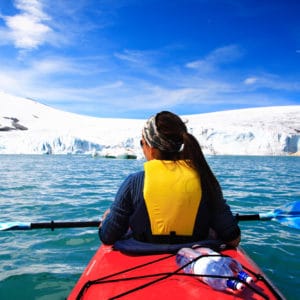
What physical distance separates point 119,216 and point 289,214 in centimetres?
171

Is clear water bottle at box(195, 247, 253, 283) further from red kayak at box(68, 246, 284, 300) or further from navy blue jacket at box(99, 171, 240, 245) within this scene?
navy blue jacket at box(99, 171, 240, 245)

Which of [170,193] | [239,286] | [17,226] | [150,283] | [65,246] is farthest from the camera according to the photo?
[65,246]

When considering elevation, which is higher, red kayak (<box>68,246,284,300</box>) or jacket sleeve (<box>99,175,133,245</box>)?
jacket sleeve (<box>99,175,133,245</box>)

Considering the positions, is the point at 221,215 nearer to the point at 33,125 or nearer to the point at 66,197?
the point at 66,197

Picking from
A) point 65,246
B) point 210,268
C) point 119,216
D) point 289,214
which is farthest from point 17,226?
point 289,214

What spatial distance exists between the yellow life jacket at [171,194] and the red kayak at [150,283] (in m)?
0.19

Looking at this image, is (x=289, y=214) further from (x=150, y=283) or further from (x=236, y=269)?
(x=150, y=283)

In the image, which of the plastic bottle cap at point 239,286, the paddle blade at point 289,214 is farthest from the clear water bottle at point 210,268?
the paddle blade at point 289,214

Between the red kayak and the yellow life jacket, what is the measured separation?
185 mm

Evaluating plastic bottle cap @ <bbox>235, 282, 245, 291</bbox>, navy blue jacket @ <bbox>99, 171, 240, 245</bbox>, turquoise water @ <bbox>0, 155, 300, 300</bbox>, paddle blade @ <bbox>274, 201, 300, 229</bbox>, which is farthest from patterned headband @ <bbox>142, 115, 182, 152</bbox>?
paddle blade @ <bbox>274, 201, 300, 229</bbox>

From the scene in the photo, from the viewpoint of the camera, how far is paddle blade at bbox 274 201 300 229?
2797 millimetres

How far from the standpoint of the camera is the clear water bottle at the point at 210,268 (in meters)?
1.44

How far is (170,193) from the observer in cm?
169

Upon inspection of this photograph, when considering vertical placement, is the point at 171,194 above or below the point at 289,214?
above
